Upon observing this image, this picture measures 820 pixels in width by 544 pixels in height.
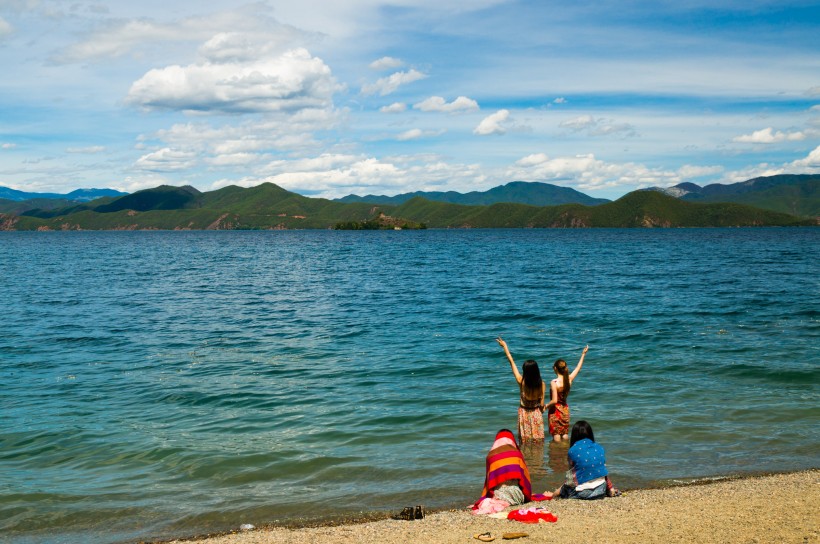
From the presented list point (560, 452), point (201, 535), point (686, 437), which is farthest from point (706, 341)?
point (201, 535)

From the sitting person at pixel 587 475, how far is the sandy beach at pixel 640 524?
0.31 m

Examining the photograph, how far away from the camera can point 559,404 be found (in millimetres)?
16594

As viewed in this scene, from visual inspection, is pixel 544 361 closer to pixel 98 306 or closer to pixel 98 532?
pixel 98 532

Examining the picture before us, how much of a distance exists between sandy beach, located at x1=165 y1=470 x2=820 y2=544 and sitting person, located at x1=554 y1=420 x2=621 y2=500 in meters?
0.31

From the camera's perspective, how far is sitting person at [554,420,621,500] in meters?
12.4

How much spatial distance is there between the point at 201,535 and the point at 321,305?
37326 mm

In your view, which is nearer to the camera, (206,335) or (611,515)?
(611,515)

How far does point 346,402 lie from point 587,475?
10.3 meters

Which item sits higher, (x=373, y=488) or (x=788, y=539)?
(x=788, y=539)

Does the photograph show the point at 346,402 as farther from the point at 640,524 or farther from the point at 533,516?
the point at 640,524

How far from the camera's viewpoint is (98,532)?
478 inches

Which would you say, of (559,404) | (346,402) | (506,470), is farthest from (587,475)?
(346,402)

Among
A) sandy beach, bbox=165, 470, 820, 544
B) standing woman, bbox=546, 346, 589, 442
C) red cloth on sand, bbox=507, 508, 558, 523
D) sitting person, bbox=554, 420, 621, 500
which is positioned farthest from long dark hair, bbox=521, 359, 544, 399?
red cloth on sand, bbox=507, 508, 558, 523

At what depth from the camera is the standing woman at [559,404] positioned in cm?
1634
